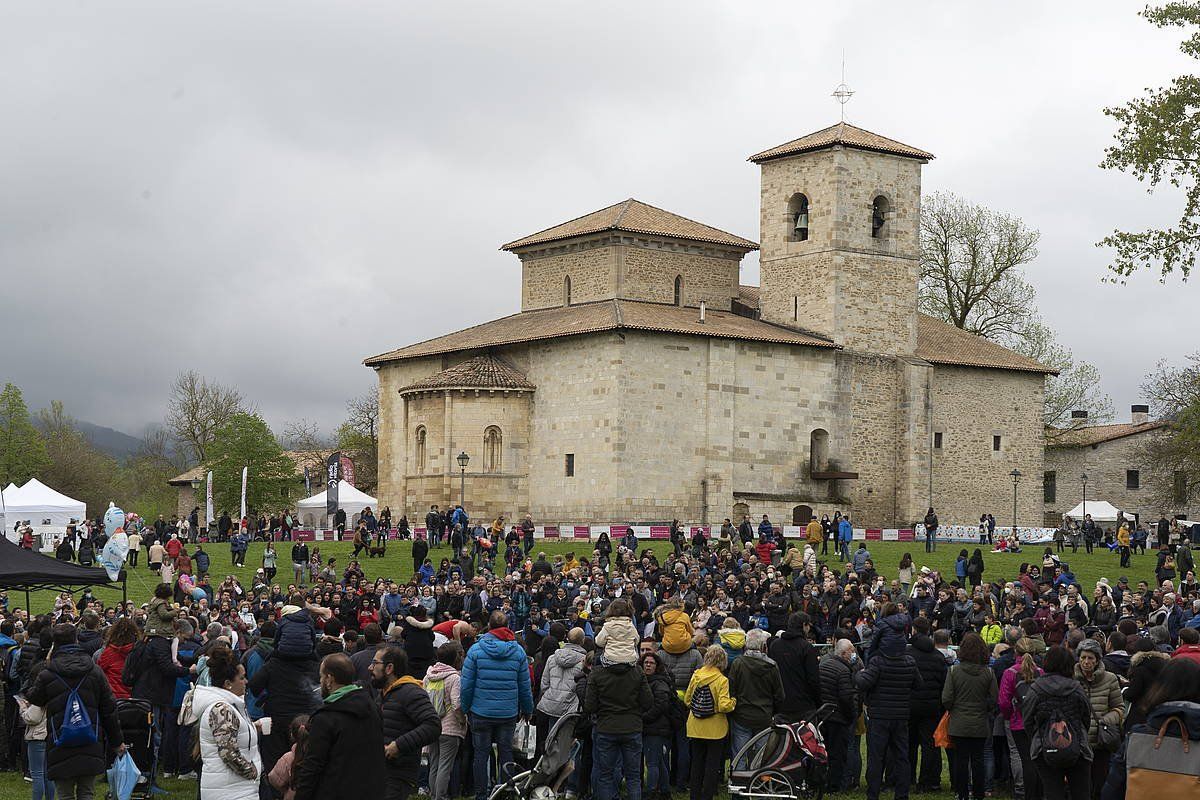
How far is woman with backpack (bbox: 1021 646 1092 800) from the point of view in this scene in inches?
452

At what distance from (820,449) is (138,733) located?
4084cm

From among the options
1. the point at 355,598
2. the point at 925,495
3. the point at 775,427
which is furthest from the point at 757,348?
the point at 355,598

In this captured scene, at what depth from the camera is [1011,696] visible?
45.3 feet

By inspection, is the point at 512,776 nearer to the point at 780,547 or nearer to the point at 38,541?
the point at 780,547

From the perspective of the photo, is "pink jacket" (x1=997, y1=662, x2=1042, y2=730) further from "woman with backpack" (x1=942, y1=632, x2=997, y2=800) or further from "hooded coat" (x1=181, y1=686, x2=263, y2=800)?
"hooded coat" (x1=181, y1=686, x2=263, y2=800)

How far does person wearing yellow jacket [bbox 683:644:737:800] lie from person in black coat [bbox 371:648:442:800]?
11.2ft

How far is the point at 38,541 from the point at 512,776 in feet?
116

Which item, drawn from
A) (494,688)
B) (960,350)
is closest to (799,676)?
(494,688)

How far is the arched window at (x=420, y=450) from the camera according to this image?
52.2 m

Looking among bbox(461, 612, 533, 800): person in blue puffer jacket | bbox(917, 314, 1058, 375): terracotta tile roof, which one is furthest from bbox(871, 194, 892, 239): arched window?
bbox(461, 612, 533, 800): person in blue puffer jacket

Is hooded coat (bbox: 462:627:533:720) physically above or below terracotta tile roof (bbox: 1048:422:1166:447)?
below

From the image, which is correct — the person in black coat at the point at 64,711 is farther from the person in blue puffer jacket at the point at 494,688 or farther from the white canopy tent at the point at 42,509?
the white canopy tent at the point at 42,509

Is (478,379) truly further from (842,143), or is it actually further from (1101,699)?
(1101,699)

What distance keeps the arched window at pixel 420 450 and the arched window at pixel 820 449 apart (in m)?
12.6
